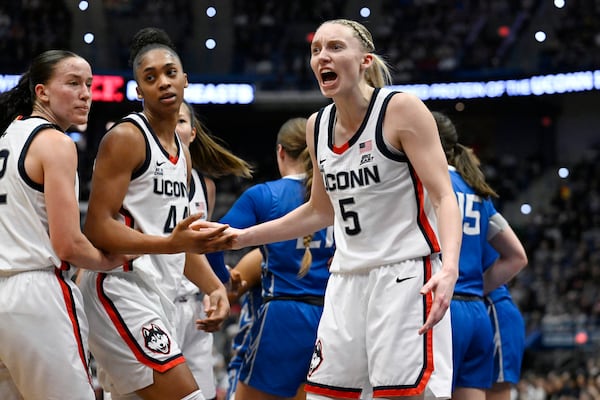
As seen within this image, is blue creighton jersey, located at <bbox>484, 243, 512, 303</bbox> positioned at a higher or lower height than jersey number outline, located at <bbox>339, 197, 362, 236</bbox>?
lower

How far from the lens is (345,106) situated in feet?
13.4

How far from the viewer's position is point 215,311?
477cm

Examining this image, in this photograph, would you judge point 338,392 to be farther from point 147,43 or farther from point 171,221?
point 147,43

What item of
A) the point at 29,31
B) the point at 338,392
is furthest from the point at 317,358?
the point at 29,31

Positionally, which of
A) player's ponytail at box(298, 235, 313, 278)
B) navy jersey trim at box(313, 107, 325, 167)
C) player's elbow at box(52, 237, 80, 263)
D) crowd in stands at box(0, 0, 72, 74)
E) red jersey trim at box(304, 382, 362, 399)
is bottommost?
red jersey trim at box(304, 382, 362, 399)

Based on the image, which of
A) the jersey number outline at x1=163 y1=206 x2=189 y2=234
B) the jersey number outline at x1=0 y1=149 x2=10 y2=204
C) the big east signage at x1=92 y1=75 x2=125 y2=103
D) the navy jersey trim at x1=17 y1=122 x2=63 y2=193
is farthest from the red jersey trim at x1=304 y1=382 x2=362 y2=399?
the big east signage at x1=92 y1=75 x2=125 y2=103

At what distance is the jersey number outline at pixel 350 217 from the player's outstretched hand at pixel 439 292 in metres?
0.50

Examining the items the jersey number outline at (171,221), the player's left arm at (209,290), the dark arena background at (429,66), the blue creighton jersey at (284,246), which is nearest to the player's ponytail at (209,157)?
the blue creighton jersey at (284,246)

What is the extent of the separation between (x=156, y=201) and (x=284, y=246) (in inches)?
50.0

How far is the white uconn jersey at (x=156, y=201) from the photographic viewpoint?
4391 mm

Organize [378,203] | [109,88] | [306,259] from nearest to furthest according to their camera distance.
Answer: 1. [378,203]
2. [306,259]
3. [109,88]

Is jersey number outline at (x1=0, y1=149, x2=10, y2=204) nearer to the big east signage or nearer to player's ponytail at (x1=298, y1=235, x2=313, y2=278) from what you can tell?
player's ponytail at (x1=298, y1=235, x2=313, y2=278)

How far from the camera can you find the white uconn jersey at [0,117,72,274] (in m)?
3.93

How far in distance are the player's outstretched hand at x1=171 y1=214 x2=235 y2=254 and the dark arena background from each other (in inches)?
664
